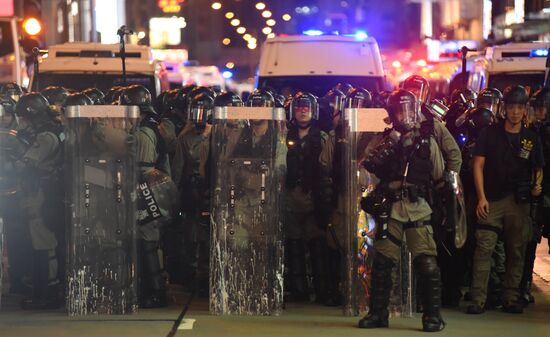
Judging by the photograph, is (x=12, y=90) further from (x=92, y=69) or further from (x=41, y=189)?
(x=41, y=189)

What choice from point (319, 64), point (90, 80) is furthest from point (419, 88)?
point (90, 80)

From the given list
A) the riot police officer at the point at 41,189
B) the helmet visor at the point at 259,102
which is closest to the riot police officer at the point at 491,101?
the helmet visor at the point at 259,102

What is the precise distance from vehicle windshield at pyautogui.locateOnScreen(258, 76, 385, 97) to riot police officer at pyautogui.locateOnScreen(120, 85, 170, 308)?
588 cm

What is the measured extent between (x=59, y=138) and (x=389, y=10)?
8333 centimetres

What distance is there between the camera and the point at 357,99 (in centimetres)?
1042

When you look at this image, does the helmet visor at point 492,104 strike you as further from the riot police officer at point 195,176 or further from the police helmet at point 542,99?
the riot police officer at point 195,176

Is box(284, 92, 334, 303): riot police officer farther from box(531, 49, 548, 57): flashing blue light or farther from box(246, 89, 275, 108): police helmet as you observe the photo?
box(531, 49, 548, 57): flashing blue light

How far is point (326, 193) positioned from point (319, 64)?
6367 millimetres

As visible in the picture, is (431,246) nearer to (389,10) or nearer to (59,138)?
(59,138)

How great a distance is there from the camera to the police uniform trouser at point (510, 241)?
9.53 metres

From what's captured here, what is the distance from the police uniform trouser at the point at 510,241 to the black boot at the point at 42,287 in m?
3.56

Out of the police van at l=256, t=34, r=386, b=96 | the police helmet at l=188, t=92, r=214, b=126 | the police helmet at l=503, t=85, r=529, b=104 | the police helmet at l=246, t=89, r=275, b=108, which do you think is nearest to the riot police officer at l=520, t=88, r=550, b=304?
the police helmet at l=503, t=85, r=529, b=104

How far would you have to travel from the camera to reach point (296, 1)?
98625mm

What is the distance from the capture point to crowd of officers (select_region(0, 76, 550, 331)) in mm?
9352
